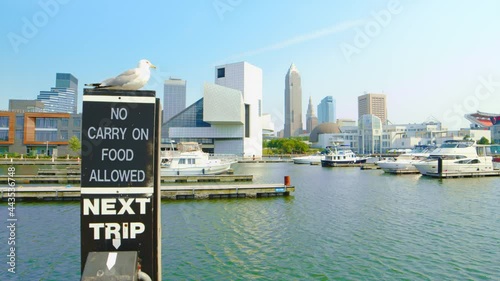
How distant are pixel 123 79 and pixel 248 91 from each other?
112287mm

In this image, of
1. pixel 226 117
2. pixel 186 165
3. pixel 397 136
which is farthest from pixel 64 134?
pixel 397 136

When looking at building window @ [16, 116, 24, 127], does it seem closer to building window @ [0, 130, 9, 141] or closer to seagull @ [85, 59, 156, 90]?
building window @ [0, 130, 9, 141]

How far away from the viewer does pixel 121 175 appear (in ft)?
10.9

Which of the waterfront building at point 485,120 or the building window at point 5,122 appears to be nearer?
the building window at point 5,122

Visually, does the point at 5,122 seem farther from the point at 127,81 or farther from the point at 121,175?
the point at 121,175

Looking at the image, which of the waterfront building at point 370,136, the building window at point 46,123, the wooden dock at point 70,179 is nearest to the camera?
the wooden dock at point 70,179

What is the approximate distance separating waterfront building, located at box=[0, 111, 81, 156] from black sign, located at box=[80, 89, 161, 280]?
80.9 meters

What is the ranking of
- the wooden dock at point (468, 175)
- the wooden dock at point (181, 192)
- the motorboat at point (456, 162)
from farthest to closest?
the motorboat at point (456, 162) → the wooden dock at point (468, 175) → the wooden dock at point (181, 192)

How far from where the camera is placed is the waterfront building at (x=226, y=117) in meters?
98.0

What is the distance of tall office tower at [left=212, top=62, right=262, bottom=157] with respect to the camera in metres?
109

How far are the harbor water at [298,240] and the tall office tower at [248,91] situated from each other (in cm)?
8568

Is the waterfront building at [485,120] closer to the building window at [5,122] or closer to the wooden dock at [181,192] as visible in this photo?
the wooden dock at [181,192]

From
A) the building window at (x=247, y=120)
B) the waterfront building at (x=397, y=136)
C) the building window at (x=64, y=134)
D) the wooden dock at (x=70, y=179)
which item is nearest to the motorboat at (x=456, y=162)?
the wooden dock at (x=70, y=179)

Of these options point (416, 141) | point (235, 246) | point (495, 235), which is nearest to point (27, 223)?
point (235, 246)
